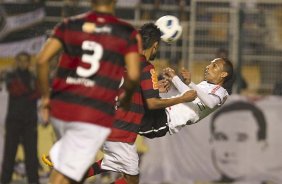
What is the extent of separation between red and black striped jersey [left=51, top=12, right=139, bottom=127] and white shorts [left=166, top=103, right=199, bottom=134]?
2.67 metres

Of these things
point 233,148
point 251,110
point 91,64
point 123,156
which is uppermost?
point 91,64

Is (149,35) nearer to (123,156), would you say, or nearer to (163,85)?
(163,85)

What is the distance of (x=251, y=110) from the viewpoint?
52.4 feet

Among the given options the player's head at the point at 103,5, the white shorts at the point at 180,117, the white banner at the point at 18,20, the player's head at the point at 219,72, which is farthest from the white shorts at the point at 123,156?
the white banner at the point at 18,20

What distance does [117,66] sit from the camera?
23.9ft

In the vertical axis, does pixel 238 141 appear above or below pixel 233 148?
above

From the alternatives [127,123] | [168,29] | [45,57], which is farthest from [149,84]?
[45,57]

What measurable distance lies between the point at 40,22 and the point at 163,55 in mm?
2280

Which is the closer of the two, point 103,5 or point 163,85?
point 103,5

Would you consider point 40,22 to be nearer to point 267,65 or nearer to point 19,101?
point 19,101

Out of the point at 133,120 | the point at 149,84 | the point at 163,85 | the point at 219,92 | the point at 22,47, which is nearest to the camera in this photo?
the point at 149,84

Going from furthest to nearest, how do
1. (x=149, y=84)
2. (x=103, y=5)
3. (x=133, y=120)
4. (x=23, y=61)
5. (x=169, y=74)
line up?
(x=23, y=61) → (x=169, y=74) → (x=133, y=120) → (x=149, y=84) → (x=103, y=5)

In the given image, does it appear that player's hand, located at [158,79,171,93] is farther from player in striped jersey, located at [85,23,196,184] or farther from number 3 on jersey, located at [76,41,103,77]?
number 3 on jersey, located at [76,41,103,77]

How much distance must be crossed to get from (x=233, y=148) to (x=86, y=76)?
8.99 meters
